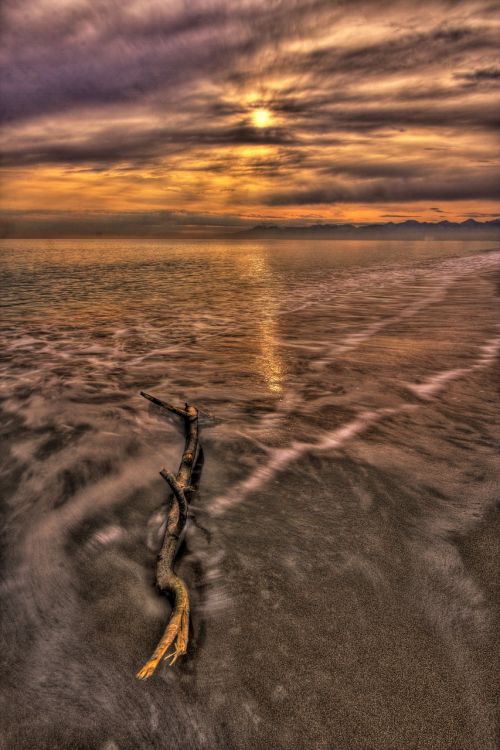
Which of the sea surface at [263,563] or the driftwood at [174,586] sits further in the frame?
the driftwood at [174,586]

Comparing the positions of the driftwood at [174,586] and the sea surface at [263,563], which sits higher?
the driftwood at [174,586]

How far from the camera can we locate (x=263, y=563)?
320 cm

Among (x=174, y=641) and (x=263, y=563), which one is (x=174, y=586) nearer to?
(x=174, y=641)

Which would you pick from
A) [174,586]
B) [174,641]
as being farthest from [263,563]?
[174,641]

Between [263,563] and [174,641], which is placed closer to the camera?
[174,641]

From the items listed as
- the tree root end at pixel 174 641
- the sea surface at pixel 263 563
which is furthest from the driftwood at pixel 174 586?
the sea surface at pixel 263 563

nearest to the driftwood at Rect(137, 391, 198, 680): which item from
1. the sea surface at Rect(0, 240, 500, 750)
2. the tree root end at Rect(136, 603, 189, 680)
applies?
the tree root end at Rect(136, 603, 189, 680)

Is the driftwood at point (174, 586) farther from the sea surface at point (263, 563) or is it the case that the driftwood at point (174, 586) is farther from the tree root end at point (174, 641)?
the sea surface at point (263, 563)

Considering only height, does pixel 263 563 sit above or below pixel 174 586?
below

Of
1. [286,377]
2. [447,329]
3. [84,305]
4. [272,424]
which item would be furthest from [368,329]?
[84,305]

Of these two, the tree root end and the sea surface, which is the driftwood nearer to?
the tree root end

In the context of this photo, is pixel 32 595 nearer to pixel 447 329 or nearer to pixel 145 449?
pixel 145 449

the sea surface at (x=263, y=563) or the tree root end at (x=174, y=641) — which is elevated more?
the tree root end at (x=174, y=641)

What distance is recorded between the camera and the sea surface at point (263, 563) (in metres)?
2.14
